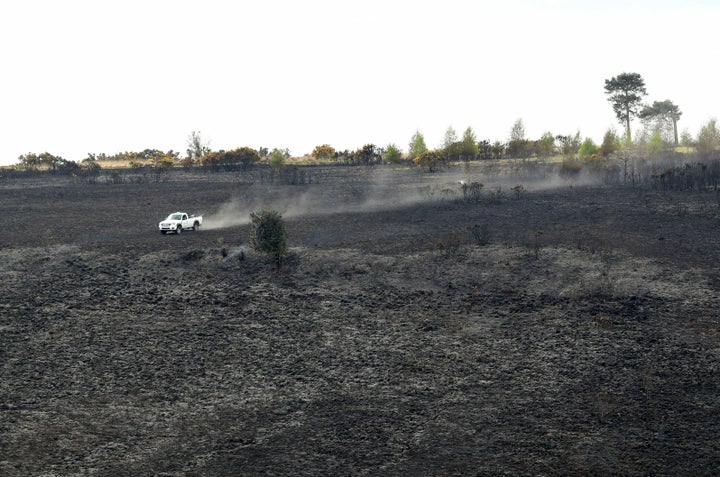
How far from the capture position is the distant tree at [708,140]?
90.6 m

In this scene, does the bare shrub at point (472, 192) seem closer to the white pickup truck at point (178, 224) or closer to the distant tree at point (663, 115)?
the white pickup truck at point (178, 224)

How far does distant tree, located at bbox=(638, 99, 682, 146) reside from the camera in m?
119

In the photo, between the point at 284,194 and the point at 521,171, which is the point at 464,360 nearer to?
the point at 284,194

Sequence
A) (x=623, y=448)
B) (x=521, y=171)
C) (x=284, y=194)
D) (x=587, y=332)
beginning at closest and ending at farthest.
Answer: (x=623, y=448) < (x=587, y=332) < (x=284, y=194) < (x=521, y=171)

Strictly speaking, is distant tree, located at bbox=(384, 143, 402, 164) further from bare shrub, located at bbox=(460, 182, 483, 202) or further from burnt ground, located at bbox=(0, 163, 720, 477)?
burnt ground, located at bbox=(0, 163, 720, 477)

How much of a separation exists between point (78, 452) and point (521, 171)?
230 feet

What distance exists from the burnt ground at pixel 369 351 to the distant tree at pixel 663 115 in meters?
88.0

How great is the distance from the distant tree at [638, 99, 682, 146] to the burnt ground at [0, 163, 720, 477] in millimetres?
87995

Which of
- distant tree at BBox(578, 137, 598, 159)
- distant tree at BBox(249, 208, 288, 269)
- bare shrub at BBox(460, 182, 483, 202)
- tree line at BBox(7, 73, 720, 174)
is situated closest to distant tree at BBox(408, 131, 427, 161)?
tree line at BBox(7, 73, 720, 174)

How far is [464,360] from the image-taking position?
20.8m

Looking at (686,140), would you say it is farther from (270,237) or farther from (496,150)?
(270,237)

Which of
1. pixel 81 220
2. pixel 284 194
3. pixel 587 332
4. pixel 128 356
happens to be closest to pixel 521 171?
pixel 284 194

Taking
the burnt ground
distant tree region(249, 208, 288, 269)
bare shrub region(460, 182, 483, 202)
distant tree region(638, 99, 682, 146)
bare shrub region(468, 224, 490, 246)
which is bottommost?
the burnt ground

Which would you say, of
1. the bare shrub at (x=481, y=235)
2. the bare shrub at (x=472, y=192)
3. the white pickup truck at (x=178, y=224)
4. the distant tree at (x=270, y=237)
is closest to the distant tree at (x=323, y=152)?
the bare shrub at (x=472, y=192)
